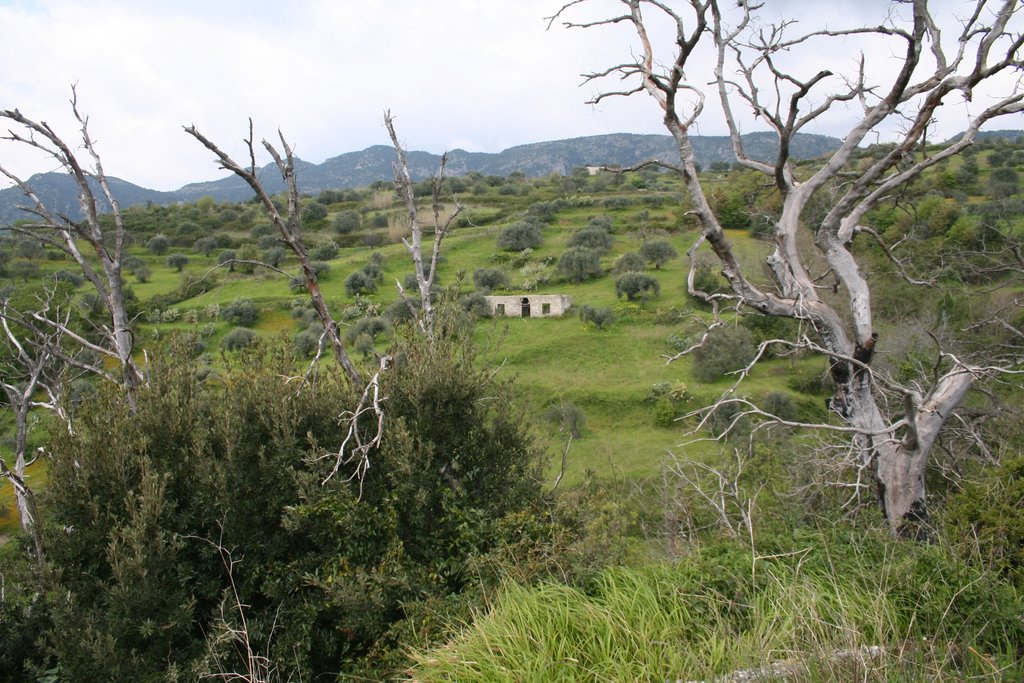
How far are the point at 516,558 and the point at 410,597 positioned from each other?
38.1 inches

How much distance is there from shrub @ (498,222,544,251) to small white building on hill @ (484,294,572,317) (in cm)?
1495

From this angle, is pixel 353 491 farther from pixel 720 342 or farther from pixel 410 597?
pixel 720 342

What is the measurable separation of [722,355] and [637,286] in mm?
11426

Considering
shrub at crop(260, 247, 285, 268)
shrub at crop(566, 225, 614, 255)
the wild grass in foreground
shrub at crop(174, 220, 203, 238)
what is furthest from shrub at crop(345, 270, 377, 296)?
the wild grass in foreground

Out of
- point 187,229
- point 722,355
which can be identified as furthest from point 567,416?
point 187,229

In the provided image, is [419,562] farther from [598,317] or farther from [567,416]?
[598,317]

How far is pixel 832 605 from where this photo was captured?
358cm

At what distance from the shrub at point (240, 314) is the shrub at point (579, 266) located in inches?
829

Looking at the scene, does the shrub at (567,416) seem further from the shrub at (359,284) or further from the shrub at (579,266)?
the shrub at (359,284)

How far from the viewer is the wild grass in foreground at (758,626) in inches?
118

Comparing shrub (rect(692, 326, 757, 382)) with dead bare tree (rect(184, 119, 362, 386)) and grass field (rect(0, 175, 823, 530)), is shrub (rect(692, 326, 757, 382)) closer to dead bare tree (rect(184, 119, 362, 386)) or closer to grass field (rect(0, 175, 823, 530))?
grass field (rect(0, 175, 823, 530))

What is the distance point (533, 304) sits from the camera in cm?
3728

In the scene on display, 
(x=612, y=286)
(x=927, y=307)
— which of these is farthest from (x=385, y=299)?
(x=927, y=307)

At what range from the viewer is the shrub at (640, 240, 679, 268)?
42875 millimetres
